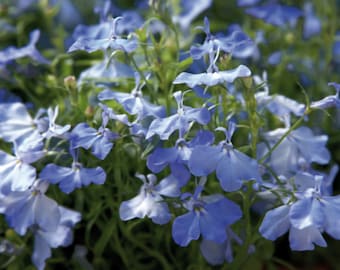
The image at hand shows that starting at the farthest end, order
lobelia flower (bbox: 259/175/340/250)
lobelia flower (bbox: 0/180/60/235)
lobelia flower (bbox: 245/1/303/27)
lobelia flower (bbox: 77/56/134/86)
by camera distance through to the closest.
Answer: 1. lobelia flower (bbox: 245/1/303/27)
2. lobelia flower (bbox: 77/56/134/86)
3. lobelia flower (bbox: 0/180/60/235)
4. lobelia flower (bbox: 259/175/340/250)

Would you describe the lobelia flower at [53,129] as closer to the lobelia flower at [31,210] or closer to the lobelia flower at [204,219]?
the lobelia flower at [31,210]

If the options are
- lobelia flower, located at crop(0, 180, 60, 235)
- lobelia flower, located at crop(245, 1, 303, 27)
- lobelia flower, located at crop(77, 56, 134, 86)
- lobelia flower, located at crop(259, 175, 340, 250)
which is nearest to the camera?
lobelia flower, located at crop(259, 175, 340, 250)

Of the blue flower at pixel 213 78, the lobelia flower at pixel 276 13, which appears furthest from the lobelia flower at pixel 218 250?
the lobelia flower at pixel 276 13

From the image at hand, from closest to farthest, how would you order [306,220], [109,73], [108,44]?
1. [306,220]
2. [108,44]
3. [109,73]

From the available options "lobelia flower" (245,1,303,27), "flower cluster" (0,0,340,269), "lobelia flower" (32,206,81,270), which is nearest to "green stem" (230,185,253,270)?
"flower cluster" (0,0,340,269)

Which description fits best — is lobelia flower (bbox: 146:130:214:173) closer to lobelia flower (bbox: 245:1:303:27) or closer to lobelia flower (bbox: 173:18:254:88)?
lobelia flower (bbox: 173:18:254:88)

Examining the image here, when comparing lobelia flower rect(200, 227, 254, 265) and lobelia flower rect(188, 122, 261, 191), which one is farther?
lobelia flower rect(200, 227, 254, 265)

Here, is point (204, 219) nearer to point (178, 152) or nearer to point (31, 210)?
point (178, 152)

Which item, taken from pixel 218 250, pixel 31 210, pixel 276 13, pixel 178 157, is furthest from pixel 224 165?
pixel 276 13
